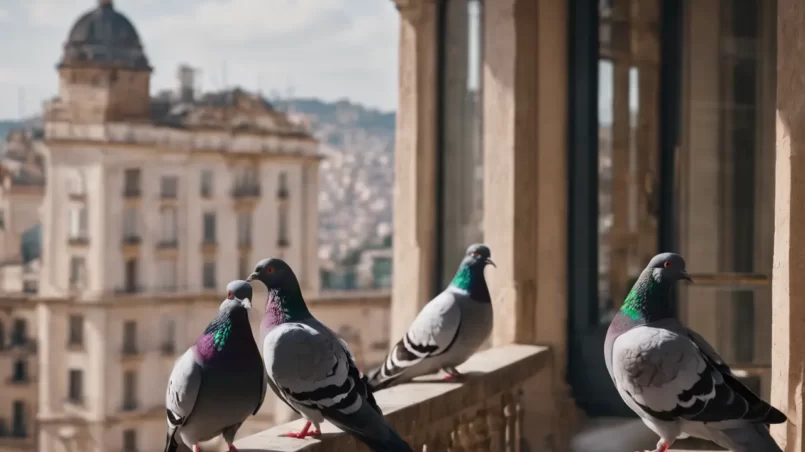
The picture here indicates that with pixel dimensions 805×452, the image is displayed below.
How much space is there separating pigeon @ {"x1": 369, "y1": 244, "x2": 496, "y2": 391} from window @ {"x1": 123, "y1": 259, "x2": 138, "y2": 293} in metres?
41.8

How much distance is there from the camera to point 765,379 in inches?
196

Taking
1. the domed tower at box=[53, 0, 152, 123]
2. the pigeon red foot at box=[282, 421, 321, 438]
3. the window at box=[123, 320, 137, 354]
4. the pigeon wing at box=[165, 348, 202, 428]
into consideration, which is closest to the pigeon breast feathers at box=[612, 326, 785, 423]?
the pigeon red foot at box=[282, 421, 321, 438]

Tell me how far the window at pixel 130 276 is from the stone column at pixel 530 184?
4065 centimetres

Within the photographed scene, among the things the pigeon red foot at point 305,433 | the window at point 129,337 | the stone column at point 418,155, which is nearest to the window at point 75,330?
the window at point 129,337

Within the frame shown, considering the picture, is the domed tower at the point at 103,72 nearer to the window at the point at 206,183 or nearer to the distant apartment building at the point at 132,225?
the distant apartment building at the point at 132,225

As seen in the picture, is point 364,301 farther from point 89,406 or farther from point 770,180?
point 770,180

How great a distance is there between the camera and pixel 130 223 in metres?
46.1

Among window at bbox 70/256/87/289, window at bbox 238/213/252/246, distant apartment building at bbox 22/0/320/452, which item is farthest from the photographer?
window at bbox 238/213/252/246

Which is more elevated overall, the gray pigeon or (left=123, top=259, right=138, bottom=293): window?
the gray pigeon

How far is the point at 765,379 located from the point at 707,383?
1.94m

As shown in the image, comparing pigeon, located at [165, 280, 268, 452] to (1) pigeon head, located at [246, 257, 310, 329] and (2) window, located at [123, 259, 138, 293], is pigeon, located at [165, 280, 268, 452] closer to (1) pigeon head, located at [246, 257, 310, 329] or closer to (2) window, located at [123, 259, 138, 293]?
(1) pigeon head, located at [246, 257, 310, 329]

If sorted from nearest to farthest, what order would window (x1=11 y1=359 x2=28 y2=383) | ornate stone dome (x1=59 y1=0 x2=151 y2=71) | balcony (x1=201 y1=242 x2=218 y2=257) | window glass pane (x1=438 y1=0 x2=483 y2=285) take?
1. window glass pane (x1=438 y1=0 x2=483 y2=285)
2. ornate stone dome (x1=59 y1=0 x2=151 y2=71)
3. window (x1=11 y1=359 x2=28 y2=383)
4. balcony (x1=201 y1=242 x2=218 y2=257)

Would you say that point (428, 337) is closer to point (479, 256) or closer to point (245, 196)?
point (479, 256)

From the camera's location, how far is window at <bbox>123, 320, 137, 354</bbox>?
4469cm
